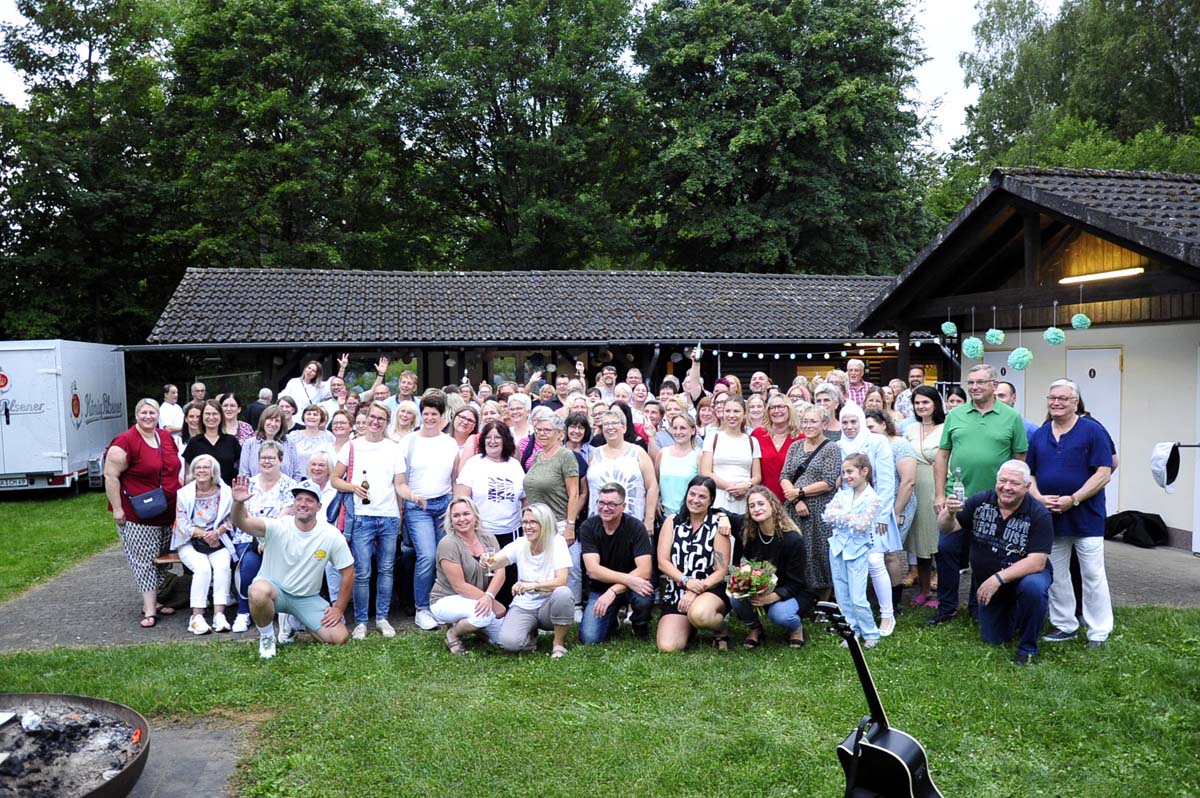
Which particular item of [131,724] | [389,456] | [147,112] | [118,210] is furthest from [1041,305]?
[147,112]

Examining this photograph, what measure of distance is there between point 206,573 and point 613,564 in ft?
10.8

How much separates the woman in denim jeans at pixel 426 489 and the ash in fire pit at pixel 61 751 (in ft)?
8.69

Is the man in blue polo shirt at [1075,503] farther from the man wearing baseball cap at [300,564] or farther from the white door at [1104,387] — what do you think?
the man wearing baseball cap at [300,564]

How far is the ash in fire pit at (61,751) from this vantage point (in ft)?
12.3

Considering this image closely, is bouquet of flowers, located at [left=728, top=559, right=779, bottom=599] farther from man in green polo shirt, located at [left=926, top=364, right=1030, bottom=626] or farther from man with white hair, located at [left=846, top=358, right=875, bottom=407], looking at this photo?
man with white hair, located at [left=846, top=358, right=875, bottom=407]

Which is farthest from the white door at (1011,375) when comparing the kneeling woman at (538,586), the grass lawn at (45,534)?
the grass lawn at (45,534)

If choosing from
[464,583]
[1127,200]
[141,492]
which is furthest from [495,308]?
[464,583]

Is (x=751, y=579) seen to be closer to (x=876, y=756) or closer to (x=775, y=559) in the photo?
(x=775, y=559)

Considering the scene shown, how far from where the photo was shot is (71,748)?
407cm

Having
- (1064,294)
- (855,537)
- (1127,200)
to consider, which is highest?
(1127,200)

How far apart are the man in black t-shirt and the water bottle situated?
2.22m

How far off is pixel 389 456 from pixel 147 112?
2360 cm

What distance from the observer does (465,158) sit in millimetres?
27609

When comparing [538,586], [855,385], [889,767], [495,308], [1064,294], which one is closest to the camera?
[889,767]
